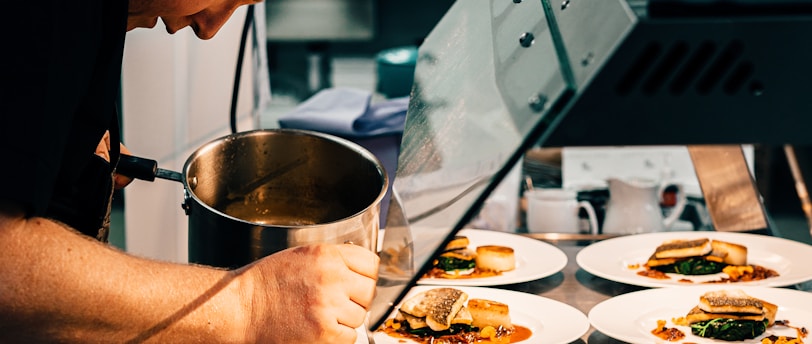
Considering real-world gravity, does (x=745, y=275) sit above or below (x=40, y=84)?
below

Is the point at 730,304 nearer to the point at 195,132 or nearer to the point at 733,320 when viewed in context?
the point at 733,320

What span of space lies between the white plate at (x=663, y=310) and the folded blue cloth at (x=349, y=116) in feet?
2.47

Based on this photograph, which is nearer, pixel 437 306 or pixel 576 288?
pixel 437 306

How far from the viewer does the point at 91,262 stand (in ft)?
3.50

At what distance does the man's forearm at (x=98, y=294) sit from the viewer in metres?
1.02

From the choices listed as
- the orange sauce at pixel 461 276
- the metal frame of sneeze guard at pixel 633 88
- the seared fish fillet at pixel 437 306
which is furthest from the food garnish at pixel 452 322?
the metal frame of sneeze guard at pixel 633 88

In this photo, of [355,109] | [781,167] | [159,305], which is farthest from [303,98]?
[159,305]

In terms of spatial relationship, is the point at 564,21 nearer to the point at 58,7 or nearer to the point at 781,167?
the point at 58,7

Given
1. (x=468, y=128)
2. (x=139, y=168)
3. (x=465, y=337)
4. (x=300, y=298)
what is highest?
(x=468, y=128)

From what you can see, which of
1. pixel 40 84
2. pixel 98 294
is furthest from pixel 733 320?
pixel 40 84

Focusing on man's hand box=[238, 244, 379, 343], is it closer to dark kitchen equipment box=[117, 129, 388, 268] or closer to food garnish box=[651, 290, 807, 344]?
dark kitchen equipment box=[117, 129, 388, 268]

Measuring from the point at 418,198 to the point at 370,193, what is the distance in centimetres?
43

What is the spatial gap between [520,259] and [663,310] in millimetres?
337

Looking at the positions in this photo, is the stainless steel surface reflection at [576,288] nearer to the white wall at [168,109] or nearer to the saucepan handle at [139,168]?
the saucepan handle at [139,168]
